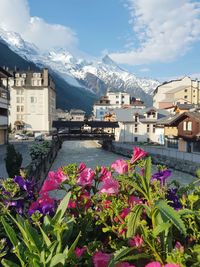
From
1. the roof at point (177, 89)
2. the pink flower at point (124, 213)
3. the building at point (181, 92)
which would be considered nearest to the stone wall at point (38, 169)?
the pink flower at point (124, 213)

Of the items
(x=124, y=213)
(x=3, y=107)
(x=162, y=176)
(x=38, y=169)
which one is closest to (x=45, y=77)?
(x=3, y=107)

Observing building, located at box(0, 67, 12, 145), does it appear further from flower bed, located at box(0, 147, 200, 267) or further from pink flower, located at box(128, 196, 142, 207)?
pink flower, located at box(128, 196, 142, 207)

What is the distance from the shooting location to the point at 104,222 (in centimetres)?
196

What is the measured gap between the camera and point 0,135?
40031 millimetres

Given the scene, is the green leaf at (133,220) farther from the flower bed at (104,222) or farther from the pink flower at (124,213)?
the pink flower at (124,213)

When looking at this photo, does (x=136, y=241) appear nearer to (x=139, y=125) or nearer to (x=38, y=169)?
(x=38, y=169)

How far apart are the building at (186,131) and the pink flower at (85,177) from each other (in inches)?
1437

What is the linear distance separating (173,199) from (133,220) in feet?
1.95

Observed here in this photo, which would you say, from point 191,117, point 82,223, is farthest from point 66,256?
point 191,117

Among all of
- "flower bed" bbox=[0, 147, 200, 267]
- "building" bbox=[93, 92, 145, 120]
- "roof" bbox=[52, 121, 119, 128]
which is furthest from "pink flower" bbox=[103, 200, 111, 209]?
"building" bbox=[93, 92, 145, 120]

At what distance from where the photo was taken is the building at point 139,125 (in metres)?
67.2

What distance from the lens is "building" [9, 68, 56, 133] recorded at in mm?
83812

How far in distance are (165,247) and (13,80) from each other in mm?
87058

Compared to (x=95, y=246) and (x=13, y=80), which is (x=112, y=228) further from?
(x=13, y=80)
